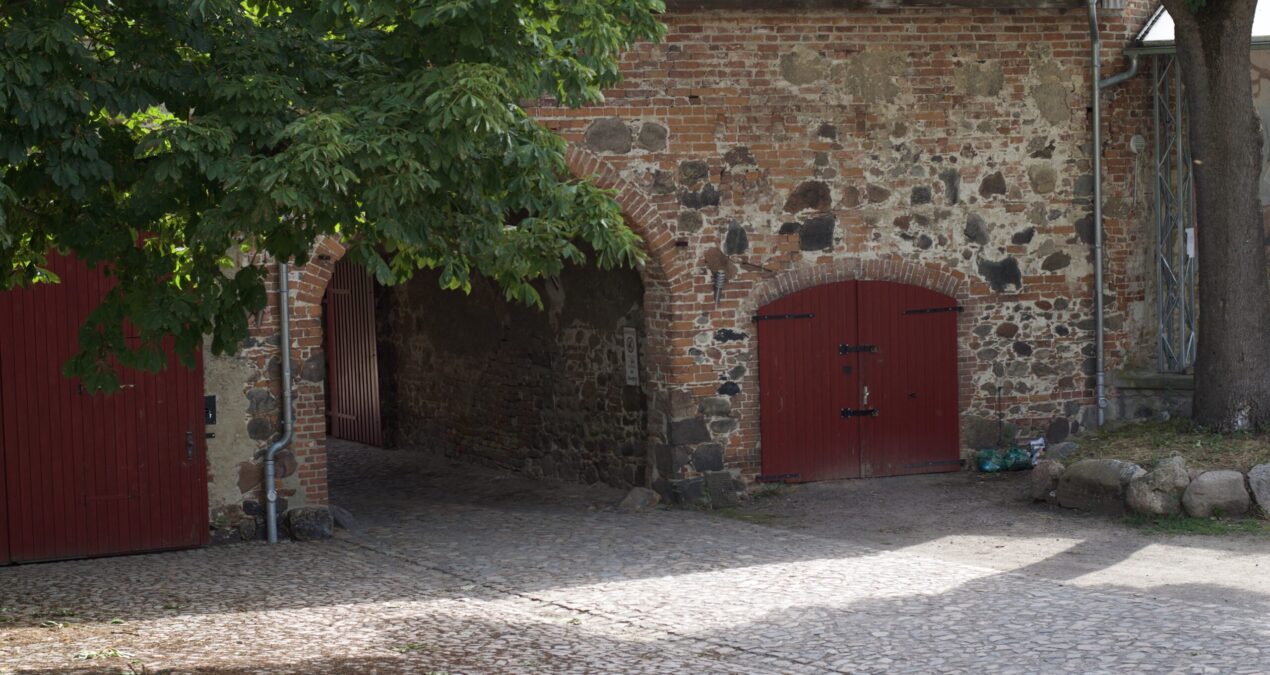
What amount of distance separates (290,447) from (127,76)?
5.19m

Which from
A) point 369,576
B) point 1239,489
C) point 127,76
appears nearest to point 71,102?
point 127,76

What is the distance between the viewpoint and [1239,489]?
1068 centimetres

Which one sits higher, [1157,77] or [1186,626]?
[1157,77]

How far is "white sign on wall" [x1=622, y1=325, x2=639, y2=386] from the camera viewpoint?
511 inches

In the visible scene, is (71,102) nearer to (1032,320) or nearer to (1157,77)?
(1032,320)

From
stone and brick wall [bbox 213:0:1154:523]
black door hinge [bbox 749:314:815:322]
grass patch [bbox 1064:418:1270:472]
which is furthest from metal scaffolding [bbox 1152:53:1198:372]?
black door hinge [bbox 749:314:815:322]

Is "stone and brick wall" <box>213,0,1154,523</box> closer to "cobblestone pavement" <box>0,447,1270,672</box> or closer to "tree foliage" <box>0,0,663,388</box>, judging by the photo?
"cobblestone pavement" <box>0,447,1270,672</box>

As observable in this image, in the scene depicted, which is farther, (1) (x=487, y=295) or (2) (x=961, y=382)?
(1) (x=487, y=295)

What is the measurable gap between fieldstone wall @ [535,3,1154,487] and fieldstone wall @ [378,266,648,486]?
91 cm

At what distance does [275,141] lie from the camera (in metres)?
6.30

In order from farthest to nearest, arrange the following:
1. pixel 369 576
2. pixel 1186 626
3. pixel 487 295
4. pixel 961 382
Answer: pixel 487 295 → pixel 961 382 → pixel 369 576 → pixel 1186 626

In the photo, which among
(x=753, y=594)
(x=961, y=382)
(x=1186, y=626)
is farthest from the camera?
(x=961, y=382)

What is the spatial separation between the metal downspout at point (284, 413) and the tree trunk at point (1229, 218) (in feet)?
23.9

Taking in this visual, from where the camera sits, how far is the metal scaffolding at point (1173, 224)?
13.3 metres
